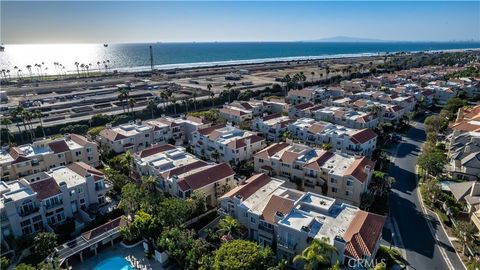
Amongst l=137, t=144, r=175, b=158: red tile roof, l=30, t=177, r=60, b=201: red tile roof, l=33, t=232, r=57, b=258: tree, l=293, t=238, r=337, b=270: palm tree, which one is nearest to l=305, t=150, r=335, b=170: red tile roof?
l=293, t=238, r=337, b=270: palm tree

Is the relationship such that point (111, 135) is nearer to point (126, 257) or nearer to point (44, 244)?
point (44, 244)

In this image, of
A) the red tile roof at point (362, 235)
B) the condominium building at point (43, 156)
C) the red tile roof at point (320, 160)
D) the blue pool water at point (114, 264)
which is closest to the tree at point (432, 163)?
the red tile roof at point (320, 160)

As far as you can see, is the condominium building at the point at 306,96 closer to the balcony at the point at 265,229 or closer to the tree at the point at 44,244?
the balcony at the point at 265,229

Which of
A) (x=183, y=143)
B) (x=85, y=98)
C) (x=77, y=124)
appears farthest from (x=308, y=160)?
(x=85, y=98)

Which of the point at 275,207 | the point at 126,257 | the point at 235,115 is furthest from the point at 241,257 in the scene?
the point at 235,115

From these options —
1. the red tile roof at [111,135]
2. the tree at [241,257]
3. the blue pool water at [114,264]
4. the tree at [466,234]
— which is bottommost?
the blue pool water at [114,264]

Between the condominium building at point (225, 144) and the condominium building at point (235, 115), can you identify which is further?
the condominium building at point (235, 115)

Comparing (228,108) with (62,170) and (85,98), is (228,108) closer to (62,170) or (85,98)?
(62,170)

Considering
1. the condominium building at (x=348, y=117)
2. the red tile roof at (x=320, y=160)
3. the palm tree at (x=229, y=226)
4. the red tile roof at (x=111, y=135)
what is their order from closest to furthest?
the palm tree at (x=229, y=226), the red tile roof at (x=320, y=160), the red tile roof at (x=111, y=135), the condominium building at (x=348, y=117)
